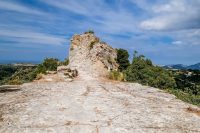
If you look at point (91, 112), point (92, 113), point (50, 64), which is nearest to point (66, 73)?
point (91, 112)

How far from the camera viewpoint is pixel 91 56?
31719 millimetres

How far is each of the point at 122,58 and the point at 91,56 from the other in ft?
42.2

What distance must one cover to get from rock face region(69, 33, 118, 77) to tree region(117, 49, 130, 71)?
8111 mm

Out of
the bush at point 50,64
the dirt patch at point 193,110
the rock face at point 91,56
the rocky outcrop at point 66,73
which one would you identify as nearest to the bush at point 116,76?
the rock face at point 91,56

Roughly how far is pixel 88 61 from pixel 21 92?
14978mm

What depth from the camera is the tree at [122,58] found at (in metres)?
42.7

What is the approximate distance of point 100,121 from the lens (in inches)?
434

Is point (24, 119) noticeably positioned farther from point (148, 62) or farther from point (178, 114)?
point (148, 62)

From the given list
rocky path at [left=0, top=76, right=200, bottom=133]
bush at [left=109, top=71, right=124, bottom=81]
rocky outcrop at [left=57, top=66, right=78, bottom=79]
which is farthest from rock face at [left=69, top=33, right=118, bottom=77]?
rocky path at [left=0, top=76, right=200, bottom=133]

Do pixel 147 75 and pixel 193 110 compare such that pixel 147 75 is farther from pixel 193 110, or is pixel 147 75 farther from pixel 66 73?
pixel 193 110

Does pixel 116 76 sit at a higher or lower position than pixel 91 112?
higher

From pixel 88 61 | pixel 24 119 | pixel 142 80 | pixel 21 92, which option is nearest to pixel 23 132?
pixel 24 119

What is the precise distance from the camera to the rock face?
30094 mm

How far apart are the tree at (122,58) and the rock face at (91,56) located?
26.6 ft
